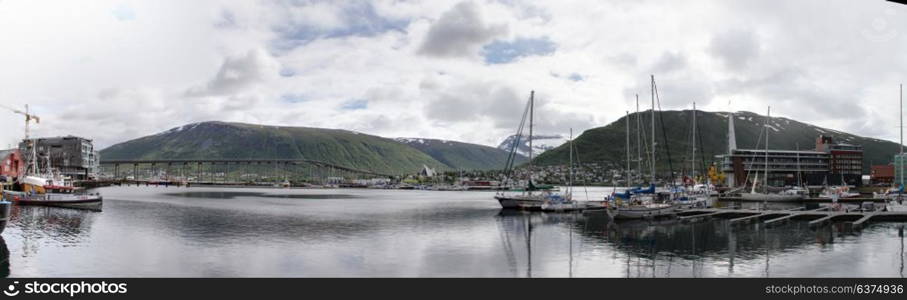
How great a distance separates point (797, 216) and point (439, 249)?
203 ft

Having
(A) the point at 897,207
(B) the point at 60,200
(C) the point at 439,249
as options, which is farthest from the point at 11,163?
(A) the point at 897,207

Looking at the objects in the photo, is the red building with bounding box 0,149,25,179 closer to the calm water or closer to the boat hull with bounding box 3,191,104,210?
the boat hull with bounding box 3,191,104,210

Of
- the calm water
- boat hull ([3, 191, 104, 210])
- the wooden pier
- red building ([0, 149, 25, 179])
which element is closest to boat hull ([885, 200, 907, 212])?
the wooden pier

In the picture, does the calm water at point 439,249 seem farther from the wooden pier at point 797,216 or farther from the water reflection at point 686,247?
the wooden pier at point 797,216

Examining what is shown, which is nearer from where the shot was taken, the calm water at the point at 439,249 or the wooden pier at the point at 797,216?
the calm water at the point at 439,249

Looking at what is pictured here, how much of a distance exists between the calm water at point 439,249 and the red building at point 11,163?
7457 centimetres

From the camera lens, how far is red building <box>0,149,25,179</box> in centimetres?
13075

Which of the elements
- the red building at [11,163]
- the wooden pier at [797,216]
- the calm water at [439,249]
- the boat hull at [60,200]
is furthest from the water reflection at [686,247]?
the red building at [11,163]

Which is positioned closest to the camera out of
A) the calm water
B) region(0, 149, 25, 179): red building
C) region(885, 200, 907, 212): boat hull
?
the calm water

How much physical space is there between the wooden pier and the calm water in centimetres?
463

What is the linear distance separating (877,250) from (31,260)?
2642 inches

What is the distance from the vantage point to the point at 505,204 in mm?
101438

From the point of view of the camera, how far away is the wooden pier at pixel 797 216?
74.4 m
